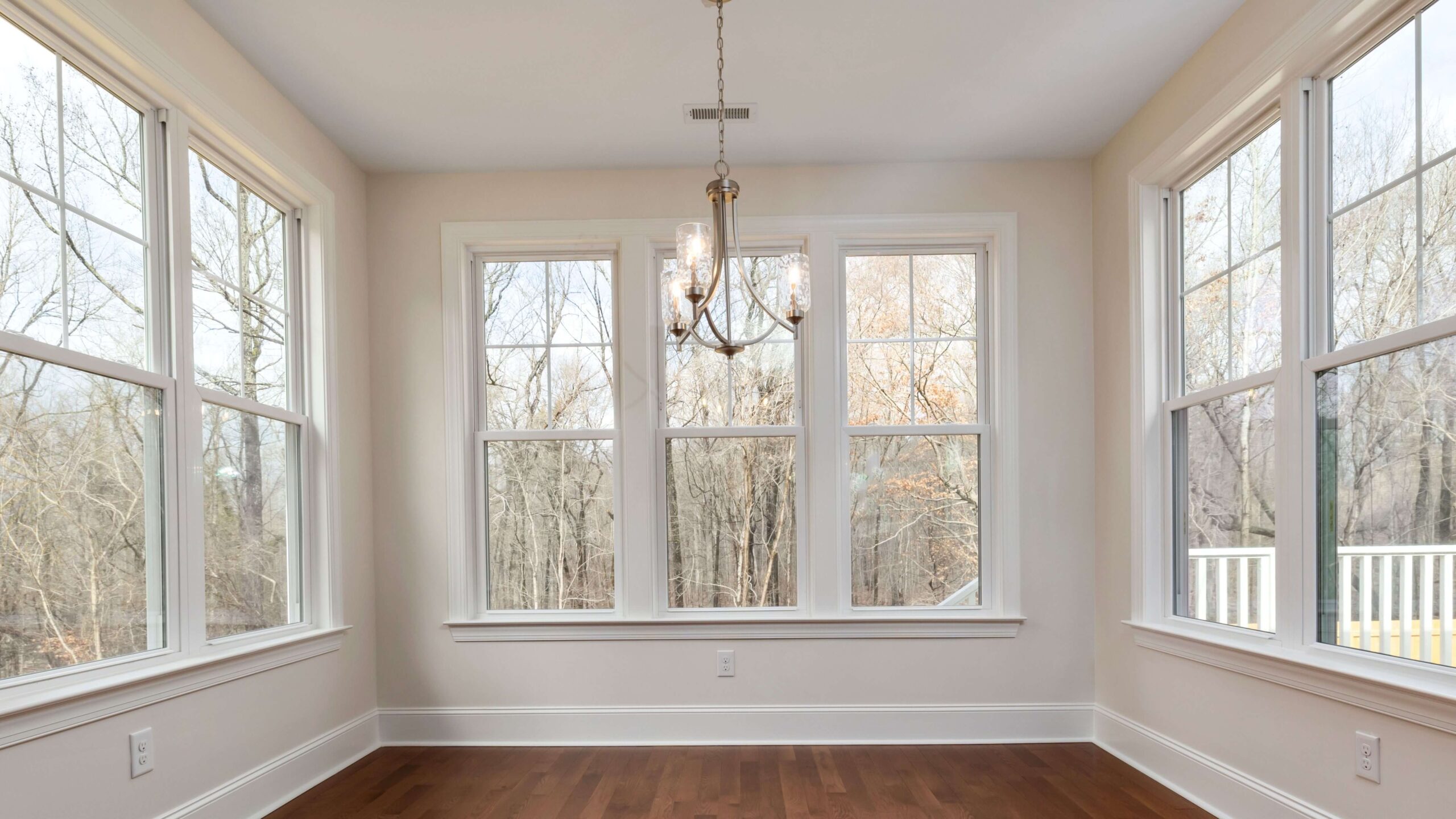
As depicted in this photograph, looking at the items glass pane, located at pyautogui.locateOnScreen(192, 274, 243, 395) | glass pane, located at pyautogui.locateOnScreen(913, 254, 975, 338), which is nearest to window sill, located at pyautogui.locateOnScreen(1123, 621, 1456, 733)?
glass pane, located at pyautogui.locateOnScreen(913, 254, 975, 338)

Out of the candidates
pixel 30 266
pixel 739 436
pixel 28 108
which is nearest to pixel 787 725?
pixel 739 436

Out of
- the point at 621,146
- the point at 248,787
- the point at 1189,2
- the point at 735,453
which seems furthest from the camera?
the point at 735,453

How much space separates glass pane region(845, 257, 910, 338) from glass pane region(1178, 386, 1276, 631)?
1.32 meters

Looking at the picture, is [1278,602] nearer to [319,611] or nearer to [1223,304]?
[1223,304]

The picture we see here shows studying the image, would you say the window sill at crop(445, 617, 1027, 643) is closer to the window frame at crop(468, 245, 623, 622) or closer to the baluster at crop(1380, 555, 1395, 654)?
the window frame at crop(468, 245, 623, 622)

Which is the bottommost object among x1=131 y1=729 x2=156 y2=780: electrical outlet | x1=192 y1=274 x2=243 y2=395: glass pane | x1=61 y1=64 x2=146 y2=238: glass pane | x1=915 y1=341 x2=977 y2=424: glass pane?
x1=131 y1=729 x2=156 y2=780: electrical outlet

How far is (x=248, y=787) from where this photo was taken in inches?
123

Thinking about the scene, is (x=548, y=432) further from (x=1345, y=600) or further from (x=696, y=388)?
(x=1345, y=600)

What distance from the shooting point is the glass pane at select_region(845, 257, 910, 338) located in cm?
429

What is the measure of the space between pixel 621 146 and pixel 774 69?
37.5 inches

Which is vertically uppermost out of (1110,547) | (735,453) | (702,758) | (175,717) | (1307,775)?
(735,453)

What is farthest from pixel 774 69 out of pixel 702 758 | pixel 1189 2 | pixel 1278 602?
pixel 702 758

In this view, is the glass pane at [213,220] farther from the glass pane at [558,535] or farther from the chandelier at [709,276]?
the chandelier at [709,276]

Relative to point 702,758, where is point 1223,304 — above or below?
above
